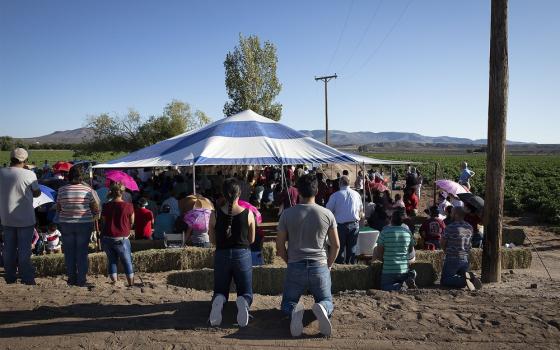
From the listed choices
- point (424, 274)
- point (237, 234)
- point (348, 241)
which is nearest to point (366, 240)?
point (348, 241)

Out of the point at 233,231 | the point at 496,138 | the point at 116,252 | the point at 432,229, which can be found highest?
the point at 496,138

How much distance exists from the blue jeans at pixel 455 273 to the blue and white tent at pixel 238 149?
4.21 metres

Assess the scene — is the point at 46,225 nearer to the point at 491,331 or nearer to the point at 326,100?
the point at 491,331

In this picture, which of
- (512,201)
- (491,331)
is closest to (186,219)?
(491,331)

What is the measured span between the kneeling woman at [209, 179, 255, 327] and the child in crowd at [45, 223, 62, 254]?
16.9ft

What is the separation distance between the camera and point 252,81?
34.4 m

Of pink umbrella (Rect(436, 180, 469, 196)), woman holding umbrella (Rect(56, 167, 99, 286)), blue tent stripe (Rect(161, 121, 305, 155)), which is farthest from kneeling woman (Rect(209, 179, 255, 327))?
blue tent stripe (Rect(161, 121, 305, 155))

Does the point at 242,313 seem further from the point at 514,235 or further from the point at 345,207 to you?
the point at 514,235

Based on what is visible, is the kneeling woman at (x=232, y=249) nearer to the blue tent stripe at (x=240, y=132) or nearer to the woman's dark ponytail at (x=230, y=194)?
the woman's dark ponytail at (x=230, y=194)

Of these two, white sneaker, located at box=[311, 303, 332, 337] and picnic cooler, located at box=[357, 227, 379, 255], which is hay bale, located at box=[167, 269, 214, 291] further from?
white sneaker, located at box=[311, 303, 332, 337]

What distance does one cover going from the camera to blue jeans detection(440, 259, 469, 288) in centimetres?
614

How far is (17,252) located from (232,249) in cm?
324

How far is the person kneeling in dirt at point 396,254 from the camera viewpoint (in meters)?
5.78

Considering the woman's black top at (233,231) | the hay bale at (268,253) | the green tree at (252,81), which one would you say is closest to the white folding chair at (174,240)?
the hay bale at (268,253)
